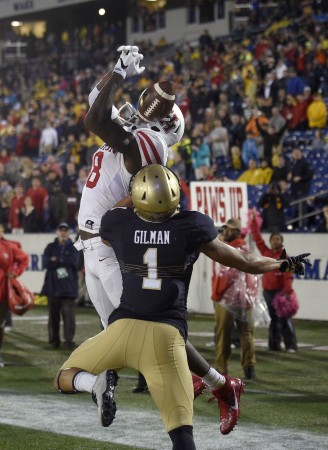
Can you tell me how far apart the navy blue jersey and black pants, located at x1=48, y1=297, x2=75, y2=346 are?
883cm

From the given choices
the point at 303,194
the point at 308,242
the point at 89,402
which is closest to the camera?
the point at 89,402

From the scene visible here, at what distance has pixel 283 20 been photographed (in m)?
28.7

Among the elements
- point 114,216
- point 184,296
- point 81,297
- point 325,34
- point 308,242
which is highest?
point 325,34

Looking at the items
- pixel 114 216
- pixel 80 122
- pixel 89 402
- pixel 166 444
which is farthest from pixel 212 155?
pixel 114 216

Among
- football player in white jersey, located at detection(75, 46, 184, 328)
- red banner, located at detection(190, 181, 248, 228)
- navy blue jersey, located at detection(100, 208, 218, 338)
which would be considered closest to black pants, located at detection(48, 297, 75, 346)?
red banner, located at detection(190, 181, 248, 228)

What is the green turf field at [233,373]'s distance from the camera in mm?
8688

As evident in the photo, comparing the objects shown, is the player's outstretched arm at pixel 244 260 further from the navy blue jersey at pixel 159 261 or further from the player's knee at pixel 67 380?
the player's knee at pixel 67 380

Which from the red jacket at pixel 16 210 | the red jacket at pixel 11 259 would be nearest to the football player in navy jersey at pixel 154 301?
the red jacket at pixel 11 259

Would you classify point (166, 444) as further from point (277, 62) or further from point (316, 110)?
point (277, 62)

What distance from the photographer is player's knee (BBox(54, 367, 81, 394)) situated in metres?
6.15

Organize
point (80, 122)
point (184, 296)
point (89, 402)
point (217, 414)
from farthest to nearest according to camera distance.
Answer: point (80, 122)
point (89, 402)
point (217, 414)
point (184, 296)

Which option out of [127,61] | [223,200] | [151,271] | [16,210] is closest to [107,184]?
[127,61]

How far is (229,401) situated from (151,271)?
1.58 m

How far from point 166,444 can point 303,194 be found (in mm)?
11481
